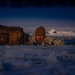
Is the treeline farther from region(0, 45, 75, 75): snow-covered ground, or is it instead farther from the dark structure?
region(0, 45, 75, 75): snow-covered ground

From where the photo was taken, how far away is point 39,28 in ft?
10.1

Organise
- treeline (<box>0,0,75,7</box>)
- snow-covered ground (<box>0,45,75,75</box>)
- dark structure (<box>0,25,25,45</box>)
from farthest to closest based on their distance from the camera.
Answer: treeline (<box>0,0,75,7</box>)
dark structure (<box>0,25,25,45</box>)
snow-covered ground (<box>0,45,75,75</box>)

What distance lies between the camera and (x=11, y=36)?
9.57ft

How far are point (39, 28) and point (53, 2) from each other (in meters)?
0.60

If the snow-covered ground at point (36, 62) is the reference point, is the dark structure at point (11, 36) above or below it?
above

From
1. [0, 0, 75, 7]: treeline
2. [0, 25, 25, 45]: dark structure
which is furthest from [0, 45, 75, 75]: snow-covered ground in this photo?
[0, 0, 75, 7]: treeline

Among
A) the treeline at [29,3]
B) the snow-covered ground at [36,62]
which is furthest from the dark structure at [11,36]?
the treeline at [29,3]

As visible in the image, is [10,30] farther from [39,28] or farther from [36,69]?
[36,69]

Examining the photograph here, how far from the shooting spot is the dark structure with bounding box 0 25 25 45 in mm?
2904

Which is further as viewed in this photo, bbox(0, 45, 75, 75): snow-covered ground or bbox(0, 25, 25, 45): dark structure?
bbox(0, 25, 25, 45): dark structure

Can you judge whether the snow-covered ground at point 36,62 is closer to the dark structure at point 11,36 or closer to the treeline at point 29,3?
the dark structure at point 11,36

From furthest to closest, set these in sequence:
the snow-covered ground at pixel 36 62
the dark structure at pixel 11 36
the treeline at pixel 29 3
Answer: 1. the treeline at pixel 29 3
2. the dark structure at pixel 11 36
3. the snow-covered ground at pixel 36 62

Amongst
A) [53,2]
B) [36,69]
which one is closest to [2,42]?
[53,2]

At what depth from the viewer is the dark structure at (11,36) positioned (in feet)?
9.53
